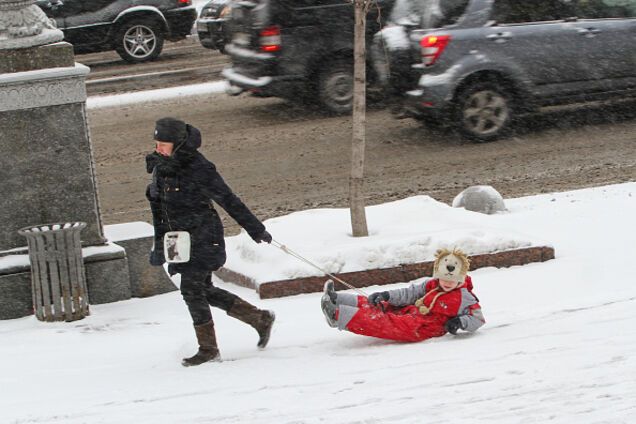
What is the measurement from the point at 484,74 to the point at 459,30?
0.54m

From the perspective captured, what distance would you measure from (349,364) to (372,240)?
1.86 meters

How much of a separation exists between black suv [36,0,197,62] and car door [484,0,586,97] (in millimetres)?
9043

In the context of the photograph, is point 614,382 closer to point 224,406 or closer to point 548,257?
point 224,406

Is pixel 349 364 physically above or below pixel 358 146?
below

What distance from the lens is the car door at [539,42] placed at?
12.0 metres

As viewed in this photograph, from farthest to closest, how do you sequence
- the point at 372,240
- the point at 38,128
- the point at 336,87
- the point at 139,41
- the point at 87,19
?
the point at 139,41 → the point at 87,19 → the point at 336,87 → the point at 372,240 → the point at 38,128

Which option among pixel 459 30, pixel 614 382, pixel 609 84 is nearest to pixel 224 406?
pixel 614 382

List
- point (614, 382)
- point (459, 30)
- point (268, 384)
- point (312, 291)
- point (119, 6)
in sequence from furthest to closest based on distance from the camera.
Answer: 1. point (119, 6)
2. point (459, 30)
3. point (312, 291)
4. point (268, 384)
5. point (614, 382)

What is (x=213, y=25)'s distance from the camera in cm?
1862

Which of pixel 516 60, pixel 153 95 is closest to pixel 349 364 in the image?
pixel 516 60

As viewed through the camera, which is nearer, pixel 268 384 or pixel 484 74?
pixel 268 384

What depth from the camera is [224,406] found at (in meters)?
5.46

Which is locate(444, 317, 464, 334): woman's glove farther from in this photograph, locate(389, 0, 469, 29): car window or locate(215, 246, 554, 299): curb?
locate(389, 0, 469, 29): car window

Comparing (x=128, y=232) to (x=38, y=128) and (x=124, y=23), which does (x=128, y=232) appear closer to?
(x=38, y=128)
